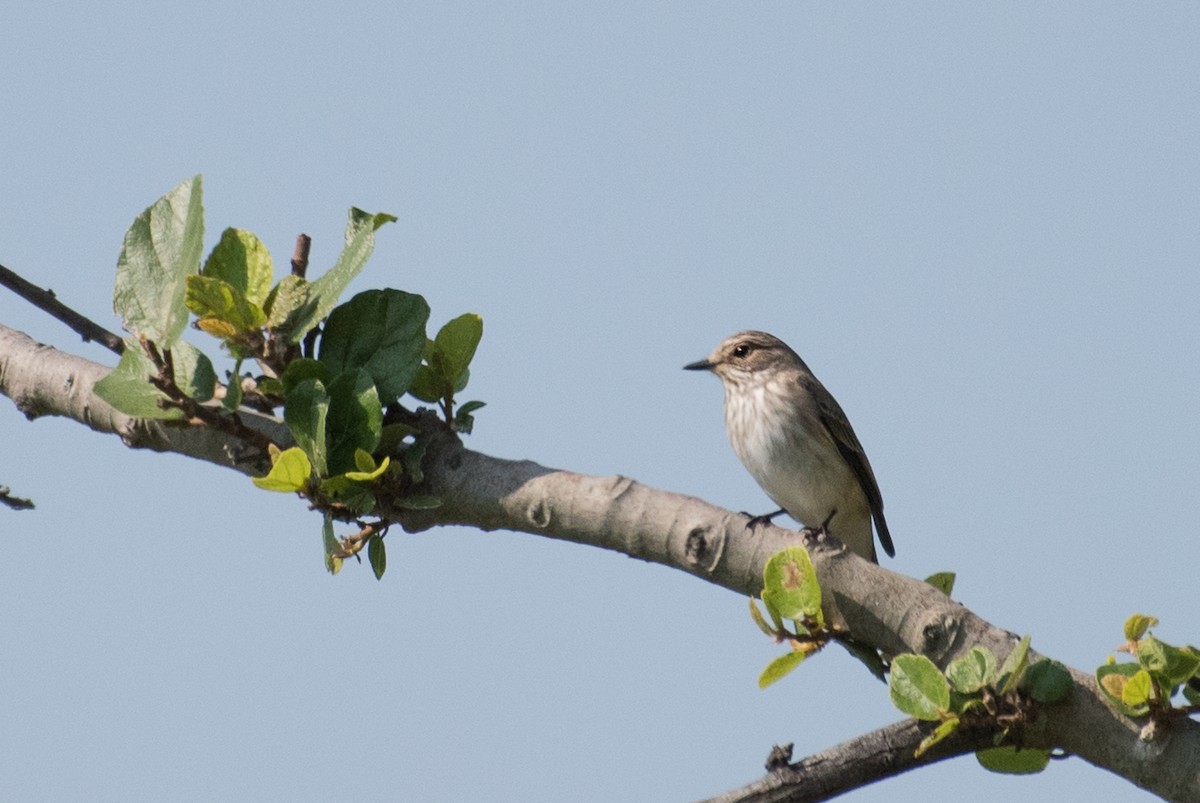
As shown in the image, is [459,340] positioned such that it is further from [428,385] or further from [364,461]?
[364,461]

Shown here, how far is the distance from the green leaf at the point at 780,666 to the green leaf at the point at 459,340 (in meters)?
1.28

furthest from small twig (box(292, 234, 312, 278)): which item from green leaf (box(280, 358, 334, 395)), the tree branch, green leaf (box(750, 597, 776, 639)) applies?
green leaf (box(750, 597, 776, 639))

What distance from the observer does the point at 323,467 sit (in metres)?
3.72

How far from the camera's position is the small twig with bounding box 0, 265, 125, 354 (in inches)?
148

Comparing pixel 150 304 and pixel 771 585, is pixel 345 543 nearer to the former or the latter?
pixel 150 304

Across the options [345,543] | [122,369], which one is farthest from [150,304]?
[345,543]

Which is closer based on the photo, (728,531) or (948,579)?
(728,531)

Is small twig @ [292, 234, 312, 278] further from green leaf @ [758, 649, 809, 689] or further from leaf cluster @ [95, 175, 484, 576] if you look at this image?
green leaf @ [758, 649, 809, 689]

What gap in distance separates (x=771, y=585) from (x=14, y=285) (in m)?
2.21

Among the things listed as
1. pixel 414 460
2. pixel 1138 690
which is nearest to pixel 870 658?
pixel 1138 690

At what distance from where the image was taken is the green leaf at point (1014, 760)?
3418 millimetres

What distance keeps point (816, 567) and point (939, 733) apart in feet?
1.67

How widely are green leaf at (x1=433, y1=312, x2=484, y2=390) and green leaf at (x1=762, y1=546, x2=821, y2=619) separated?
1241 millimetres

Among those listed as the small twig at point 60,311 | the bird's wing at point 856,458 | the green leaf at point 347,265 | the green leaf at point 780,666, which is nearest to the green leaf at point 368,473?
the green leaf at point 347,265
